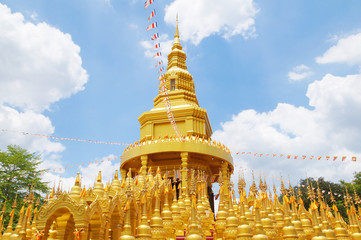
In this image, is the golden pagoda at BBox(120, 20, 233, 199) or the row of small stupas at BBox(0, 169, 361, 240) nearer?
the row of small stupas at BBox(0, 169, 361, 240)

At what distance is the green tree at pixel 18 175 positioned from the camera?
23219mm

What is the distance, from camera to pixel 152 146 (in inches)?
827

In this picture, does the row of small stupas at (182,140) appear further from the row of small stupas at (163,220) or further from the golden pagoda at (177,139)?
the row of small stupas at (163,220)

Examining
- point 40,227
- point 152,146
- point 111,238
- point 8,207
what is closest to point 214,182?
point 152,146

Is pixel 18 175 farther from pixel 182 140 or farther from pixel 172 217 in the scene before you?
pixel 172 217

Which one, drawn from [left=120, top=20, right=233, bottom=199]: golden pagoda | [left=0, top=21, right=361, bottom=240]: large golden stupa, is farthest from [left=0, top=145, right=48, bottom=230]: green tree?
[left=0, top=21, right=361, bottom=240]: large golden stupa

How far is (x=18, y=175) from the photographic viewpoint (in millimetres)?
24016

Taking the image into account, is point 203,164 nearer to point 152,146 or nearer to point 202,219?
point 152,146

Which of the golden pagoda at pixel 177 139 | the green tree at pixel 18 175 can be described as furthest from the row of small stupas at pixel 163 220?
the green tree at pixel 18 175

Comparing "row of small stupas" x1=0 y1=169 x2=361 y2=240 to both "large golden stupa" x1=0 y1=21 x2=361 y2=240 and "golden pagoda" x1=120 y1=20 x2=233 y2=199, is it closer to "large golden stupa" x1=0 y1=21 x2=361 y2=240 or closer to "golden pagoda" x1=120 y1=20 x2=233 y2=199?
"large golden stupa" x1=0 y1=21 x2=361 y2=240

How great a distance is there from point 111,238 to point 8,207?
15.7 metres

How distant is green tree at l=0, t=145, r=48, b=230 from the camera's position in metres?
23.2

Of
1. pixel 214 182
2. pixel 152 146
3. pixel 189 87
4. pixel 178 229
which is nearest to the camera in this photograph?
pixel 178 229

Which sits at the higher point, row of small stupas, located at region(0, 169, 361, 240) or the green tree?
the green tree
